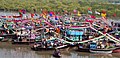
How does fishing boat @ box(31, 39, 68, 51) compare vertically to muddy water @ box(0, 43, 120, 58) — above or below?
above

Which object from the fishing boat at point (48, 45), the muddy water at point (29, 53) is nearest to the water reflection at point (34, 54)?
the muddy water at point (29, 53)

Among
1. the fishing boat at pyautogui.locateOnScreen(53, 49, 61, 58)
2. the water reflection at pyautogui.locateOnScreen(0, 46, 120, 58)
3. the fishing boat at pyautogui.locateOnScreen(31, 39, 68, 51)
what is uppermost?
the fishing boat at pyautogui.locateOnScreen(31, 39, 68, 51)

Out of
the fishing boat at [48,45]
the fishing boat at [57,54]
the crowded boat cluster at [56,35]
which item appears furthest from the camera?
the crowded boat cluster at [56,35]

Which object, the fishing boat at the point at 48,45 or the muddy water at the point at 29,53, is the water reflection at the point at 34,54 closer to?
the muddy water at the point at 29,53

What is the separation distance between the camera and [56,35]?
103 ft

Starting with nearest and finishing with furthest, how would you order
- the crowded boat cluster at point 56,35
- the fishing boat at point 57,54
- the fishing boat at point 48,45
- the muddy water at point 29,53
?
the fishing boat at point 57,54 < the muddy water at point 29,53 < the fishing boat at point 48,45 < the crowded boat cluster at point 56,35

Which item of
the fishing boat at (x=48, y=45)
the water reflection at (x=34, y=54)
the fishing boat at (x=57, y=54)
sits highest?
the fishing boat at (x=48, y=45)

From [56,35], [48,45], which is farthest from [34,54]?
[56,35]

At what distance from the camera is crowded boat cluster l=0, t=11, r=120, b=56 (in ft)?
93.7

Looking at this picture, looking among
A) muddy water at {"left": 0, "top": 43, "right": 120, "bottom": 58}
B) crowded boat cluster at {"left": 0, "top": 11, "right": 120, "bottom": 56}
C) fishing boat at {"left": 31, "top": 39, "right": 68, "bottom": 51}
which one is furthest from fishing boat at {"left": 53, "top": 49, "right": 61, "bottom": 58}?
fishing boat at {"left": 31, "top": 39, "right": 68, "bottom": 51}

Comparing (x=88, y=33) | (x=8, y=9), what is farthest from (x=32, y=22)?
(x=8, y=9)

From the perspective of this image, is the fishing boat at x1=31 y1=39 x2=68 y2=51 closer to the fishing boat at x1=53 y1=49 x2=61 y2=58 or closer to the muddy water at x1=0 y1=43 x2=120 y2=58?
the muddy water at x1=0 y1=43 x2=120 y2=58

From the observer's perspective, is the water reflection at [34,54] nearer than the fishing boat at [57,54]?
No

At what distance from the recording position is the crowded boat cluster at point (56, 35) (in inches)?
1125
